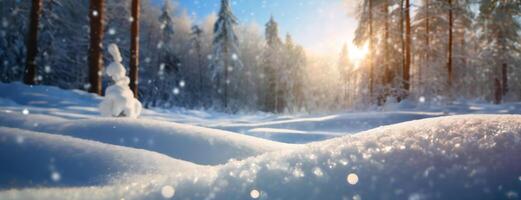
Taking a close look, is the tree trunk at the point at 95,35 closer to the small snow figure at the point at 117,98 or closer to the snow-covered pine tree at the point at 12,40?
the small snow figure at the point at 117,98

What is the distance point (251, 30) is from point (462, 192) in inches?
2404

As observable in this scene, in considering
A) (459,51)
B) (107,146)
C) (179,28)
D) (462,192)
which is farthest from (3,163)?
(179,28)

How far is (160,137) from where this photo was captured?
392cm

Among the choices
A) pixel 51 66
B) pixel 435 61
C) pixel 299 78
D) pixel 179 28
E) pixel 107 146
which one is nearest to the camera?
pixel 107 146

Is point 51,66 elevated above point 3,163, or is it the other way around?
point 51,66

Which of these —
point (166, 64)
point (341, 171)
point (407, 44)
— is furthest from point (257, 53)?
point (341, 171)

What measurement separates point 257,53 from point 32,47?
1864 inches

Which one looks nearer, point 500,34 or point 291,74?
point 500,34

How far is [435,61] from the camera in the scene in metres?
19.8

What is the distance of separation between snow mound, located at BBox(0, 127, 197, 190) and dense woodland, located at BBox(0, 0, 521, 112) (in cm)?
858

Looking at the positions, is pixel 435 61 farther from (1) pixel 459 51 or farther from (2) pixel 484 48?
(2) pixel 484 48

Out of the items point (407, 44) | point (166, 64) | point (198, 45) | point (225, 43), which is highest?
point (198, 45)

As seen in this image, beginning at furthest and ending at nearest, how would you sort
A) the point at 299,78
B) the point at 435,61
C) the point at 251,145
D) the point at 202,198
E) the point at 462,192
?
the point at 299,78
the point at 435,61
the point at 251,145
the point at 202,198
the point at 462,192

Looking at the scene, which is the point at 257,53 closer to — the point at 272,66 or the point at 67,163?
the point at 272,66
